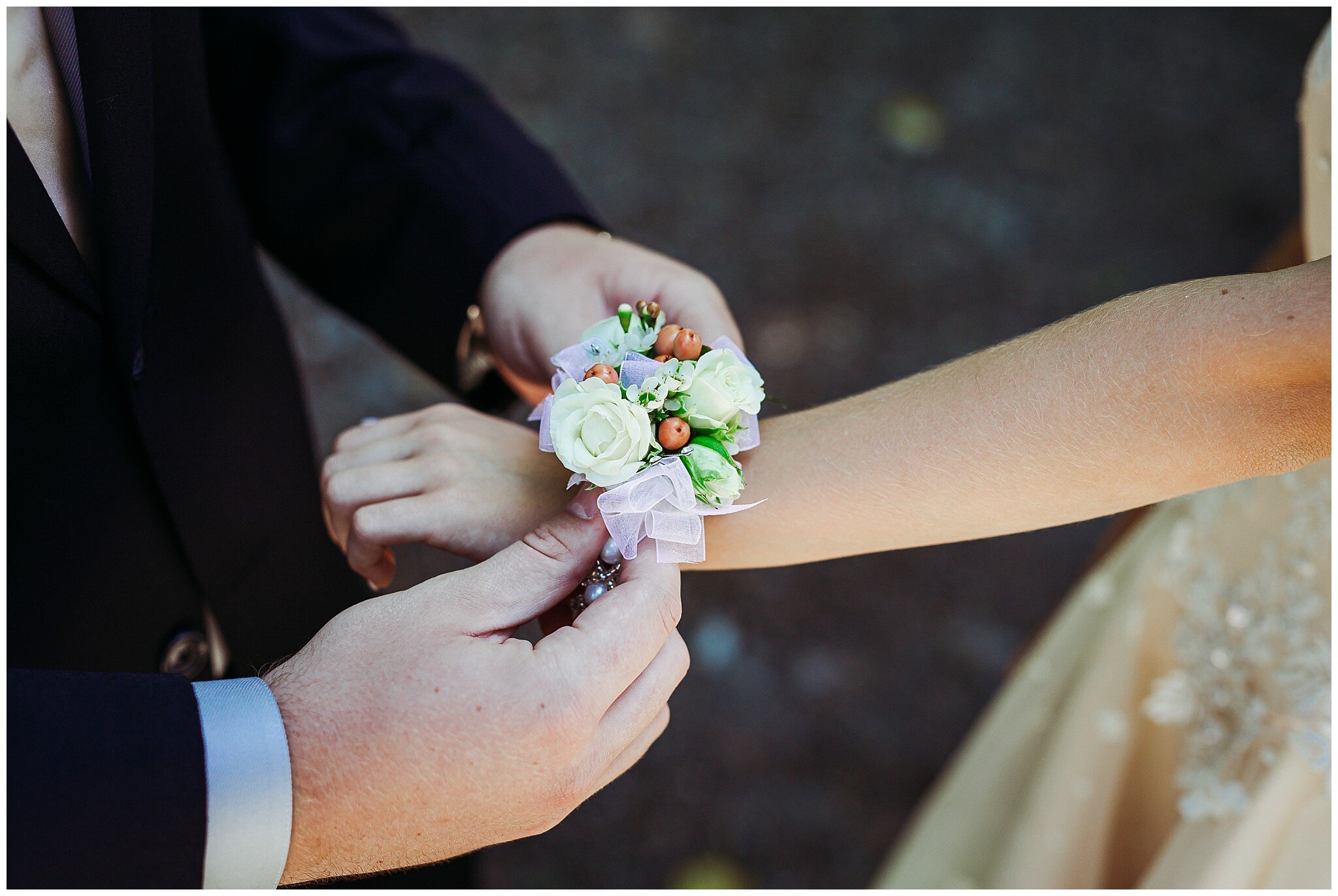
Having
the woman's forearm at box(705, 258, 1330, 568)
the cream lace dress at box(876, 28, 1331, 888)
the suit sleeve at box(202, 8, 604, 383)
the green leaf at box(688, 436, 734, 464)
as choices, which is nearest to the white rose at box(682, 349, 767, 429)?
the green leaf at box(688, 436, 734, 464)

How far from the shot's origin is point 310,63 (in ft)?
4.13

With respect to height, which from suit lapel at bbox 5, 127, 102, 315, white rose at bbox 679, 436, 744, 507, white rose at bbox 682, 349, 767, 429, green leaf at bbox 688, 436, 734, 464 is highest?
suit lapel at bbox 5, 127, 102, 315

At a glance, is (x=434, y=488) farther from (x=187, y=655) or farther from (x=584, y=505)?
(x=187, y=655)

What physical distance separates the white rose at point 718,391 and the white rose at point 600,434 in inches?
2.6

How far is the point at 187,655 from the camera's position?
1066 millimetres

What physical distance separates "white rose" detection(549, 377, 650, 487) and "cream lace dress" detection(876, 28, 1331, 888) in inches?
35.6

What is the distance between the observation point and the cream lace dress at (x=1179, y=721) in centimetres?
119

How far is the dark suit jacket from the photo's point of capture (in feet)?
2.32

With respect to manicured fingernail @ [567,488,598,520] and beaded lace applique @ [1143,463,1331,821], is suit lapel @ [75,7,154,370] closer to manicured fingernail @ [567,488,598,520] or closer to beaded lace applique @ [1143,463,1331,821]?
manicured fingernail @ [567,488,598,520]

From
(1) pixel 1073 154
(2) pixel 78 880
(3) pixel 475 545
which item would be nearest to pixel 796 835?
(3) pixel 475 545

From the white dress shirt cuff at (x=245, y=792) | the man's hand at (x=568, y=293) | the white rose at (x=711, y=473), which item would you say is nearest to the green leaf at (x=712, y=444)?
the white rose at (x=711, y=473)

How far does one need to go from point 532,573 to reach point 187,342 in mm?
524

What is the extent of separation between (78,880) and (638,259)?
34.0 inches

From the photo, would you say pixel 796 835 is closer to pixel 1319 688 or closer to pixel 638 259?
pixel 1319 688
